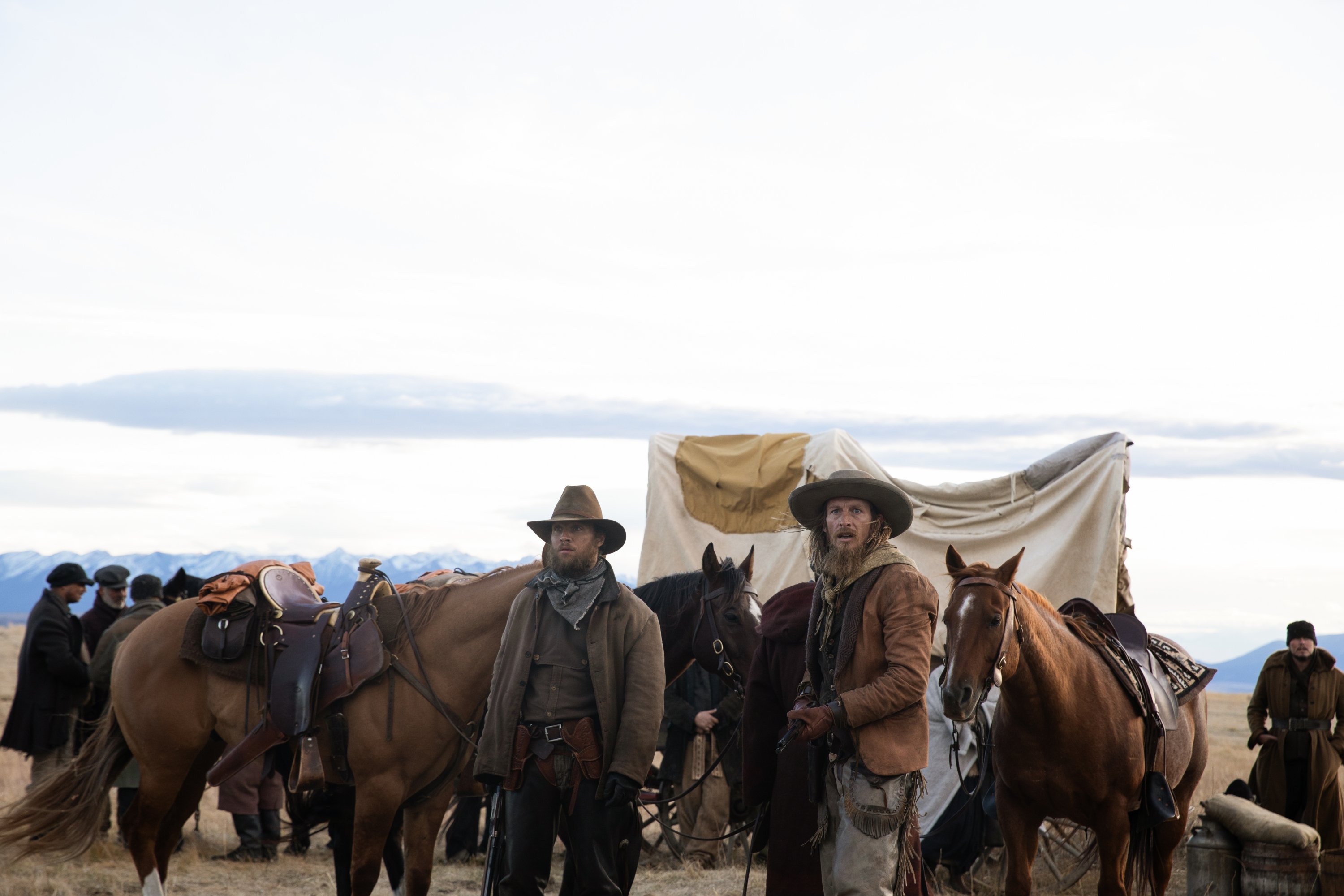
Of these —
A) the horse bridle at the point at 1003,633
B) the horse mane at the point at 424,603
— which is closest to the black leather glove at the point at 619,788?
the horse bridle at the point at 1003,633

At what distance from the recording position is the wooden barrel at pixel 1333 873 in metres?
→ 6.11

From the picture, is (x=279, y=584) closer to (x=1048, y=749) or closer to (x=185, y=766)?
(x=185, y=766)

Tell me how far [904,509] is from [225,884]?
17.8ft

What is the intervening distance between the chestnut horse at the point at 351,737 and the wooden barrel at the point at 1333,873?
3561 mm

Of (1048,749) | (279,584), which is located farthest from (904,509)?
(279,584)

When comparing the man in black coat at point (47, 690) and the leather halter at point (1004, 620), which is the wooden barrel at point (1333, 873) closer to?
the leather halter at point (1004, 620)

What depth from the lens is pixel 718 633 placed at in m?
5.63

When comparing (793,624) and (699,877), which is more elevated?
(793,624)

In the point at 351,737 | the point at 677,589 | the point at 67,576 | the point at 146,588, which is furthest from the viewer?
the point at 146,588

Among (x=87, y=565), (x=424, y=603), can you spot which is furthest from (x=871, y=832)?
(x=87, y=565)

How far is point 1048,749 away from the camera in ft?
16.5

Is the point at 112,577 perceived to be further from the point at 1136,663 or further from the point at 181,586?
the point at 1136,663

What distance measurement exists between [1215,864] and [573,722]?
179 inches

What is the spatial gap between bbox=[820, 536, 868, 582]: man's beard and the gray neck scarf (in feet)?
2.84
